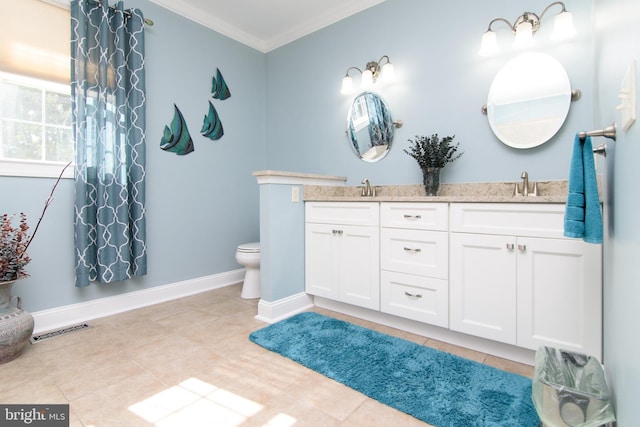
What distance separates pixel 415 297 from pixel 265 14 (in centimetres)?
291

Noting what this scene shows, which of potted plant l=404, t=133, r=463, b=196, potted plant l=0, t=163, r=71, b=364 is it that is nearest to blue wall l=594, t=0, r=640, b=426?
potted plant l=404, t=133, r=463, b=196

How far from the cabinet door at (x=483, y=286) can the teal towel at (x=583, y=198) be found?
0.58m

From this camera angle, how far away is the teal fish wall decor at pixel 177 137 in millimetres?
2871

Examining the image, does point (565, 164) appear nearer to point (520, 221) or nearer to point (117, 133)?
point (520, 221)

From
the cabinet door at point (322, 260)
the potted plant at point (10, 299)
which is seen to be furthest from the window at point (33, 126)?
the cabinet door at point (322, 260)

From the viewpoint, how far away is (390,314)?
7.36ft

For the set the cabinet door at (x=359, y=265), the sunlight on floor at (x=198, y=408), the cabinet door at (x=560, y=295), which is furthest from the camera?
the cabinet door at (x=359, y=265)

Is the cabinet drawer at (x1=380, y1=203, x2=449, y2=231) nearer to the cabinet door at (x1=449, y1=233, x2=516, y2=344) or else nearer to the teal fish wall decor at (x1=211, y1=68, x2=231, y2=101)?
the cabinet door at (x1=449, y1=233, x2=516, y2=344)

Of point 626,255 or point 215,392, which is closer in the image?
point 626,255

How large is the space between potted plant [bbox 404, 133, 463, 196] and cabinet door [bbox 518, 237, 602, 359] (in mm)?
828

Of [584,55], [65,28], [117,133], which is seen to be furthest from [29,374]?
[584,55]

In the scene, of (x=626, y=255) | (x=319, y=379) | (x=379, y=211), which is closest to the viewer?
(x=626, y=255)

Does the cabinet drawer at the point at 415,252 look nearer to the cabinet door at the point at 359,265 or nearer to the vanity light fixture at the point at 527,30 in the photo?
the cabinet door at the point at 359,265

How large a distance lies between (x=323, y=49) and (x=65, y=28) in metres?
2.07
